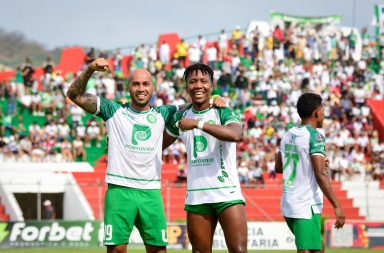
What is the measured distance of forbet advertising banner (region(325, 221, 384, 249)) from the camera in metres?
25.3

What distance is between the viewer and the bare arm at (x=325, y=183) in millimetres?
9852

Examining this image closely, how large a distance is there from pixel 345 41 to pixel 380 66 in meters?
2.02

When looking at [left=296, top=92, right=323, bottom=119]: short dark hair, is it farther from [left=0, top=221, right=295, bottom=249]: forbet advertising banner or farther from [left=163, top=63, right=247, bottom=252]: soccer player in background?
[left=0, top=221, right=295, bottom=249]: forbet advertising banner

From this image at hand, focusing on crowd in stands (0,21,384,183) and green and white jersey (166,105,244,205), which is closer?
green and white jersey (166,105,244,205)

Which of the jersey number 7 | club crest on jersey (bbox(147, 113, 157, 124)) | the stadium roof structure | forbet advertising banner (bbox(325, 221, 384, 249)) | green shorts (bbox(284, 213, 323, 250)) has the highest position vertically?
the stadium roof structure

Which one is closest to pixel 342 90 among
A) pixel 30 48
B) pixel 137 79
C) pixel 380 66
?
pixel 380 66

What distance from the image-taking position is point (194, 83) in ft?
30.5

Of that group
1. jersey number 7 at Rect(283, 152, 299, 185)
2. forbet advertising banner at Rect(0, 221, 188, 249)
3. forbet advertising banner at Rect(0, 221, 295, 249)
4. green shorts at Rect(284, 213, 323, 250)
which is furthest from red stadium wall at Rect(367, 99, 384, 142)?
green shorts at Rect(284, 213, 323, 250)

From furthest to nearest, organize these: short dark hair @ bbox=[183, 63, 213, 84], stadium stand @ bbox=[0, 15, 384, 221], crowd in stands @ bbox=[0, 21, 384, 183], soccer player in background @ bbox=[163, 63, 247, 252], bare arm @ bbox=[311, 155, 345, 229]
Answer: crowd in stands @ bbox=[0, 21, 384, 183] < stadium stand @ bbox=[0, 15, 384, 221] < bare arm @ bbox=[311, 155, 345, 229] < short dark hair @ bbox=[183, 63, 213, 84] < soccer player in background @ bbox=[163, 63, 247, 252]

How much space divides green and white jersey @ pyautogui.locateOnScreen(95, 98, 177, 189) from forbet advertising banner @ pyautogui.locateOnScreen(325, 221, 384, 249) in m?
16.5

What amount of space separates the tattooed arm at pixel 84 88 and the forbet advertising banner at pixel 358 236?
16800 millimetres

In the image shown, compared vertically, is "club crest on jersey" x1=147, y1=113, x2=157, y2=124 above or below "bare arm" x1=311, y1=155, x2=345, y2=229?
above

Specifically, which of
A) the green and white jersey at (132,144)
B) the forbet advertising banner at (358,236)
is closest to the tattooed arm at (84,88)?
the green and white jersey at (132,144)

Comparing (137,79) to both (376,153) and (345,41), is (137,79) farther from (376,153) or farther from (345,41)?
(345,41)
